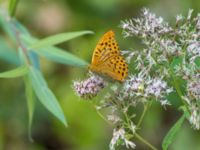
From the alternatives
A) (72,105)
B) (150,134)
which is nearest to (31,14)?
(72,105)

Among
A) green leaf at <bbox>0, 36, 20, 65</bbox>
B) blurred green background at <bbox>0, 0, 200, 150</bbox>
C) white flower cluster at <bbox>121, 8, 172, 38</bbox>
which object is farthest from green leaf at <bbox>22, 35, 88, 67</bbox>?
white flower cluster at <bbox>121, 8, 172, 38</bbox>

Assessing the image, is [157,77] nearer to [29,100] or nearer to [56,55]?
[29,100]

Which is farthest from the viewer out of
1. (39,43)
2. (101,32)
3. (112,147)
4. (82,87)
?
(101,32)

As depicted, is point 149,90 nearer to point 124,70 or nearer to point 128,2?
point 124,70

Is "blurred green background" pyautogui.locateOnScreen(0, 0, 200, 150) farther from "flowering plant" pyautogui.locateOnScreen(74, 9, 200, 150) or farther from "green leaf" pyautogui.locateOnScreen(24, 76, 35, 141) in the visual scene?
"flowering plant" pyautogui.locateOnScreen(74, 9, 200, 150)

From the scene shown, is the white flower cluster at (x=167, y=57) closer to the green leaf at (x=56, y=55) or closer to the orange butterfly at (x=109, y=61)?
the orange butterfly at (x=109, y=61)

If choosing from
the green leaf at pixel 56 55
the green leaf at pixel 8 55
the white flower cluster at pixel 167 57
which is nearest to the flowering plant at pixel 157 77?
the white flower cluster at pixel 167 57

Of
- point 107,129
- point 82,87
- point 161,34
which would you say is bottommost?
point 107,129

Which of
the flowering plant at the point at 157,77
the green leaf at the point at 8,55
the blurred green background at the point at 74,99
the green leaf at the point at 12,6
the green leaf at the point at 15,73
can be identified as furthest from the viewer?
the blurred green background at the point at 74,99
